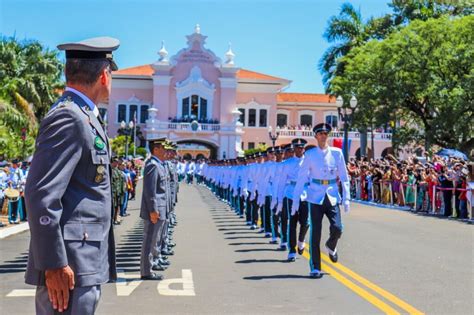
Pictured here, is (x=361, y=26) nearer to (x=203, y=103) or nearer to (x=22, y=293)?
(x=203, y=103)

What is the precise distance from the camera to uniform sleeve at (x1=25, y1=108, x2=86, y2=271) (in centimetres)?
354

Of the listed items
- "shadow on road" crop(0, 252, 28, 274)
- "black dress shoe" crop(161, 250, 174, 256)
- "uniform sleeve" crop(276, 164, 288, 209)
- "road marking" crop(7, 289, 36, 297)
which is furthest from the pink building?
"road marking" crop(7, 289, 36, 297)

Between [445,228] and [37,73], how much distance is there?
89.9 ft

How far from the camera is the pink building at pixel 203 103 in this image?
71.3 m

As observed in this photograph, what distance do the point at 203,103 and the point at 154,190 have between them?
214 ft

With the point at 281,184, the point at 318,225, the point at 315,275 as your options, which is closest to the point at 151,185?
the point at 318,225

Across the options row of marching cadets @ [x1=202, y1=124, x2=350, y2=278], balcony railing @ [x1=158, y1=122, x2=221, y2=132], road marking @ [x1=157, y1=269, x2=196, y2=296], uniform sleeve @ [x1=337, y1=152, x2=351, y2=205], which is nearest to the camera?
road marking @ [x1=157, y1=269, x2=196, y2=296]

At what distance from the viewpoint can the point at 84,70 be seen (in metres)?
3.95

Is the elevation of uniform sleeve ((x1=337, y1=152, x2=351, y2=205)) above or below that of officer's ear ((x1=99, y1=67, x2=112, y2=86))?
below

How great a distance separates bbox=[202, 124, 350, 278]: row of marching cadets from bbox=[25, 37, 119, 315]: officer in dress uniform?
6223 millimetres

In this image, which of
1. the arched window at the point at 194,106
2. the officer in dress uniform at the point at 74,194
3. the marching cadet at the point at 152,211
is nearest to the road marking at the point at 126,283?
the marching cadet at the point at 152,211

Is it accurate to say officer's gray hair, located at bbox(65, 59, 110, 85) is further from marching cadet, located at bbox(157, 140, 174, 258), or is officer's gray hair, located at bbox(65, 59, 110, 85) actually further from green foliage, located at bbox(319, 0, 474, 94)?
green foliage, located at bbox(319, 0, 474, 94)

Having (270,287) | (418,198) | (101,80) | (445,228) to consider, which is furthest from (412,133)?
(101,80)

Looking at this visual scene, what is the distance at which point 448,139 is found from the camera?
3878 cm
